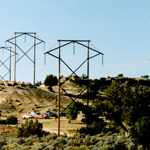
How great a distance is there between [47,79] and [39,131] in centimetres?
12362

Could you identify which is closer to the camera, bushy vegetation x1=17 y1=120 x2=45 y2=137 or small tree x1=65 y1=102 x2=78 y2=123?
bushy vegetation x1=17 y1=120 x2=45 y2=137

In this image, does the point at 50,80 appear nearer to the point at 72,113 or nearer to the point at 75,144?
the point at 72,113

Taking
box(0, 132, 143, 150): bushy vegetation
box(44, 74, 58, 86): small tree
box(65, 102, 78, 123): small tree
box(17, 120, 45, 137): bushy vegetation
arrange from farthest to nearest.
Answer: box(44, 74, 58, 86): small tree → box(65, 102, 78, 123): small tree → box(17, 120, 45, 137): bushy vegetation → box(0, 132, 143, 150): bushy vegetation

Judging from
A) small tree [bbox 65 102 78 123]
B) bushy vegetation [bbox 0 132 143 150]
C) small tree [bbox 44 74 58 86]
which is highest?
small tree [bbox 44 74 58 86]

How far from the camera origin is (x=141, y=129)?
92.8 feet

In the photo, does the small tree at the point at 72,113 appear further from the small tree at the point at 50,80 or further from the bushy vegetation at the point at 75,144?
the small tree at the point at 50,80

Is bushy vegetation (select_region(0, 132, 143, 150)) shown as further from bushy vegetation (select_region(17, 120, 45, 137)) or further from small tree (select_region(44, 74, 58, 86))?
small tree (select_region(44, 74, 58, 86))

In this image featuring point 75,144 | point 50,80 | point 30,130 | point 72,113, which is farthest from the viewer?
point 50,80

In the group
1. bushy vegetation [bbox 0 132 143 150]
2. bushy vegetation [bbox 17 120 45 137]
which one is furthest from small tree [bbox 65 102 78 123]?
bushy vegetation [bbox 0 132 143 150]

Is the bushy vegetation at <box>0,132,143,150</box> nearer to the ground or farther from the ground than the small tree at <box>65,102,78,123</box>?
nearer to the ground

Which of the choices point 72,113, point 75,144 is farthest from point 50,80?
point 75,144

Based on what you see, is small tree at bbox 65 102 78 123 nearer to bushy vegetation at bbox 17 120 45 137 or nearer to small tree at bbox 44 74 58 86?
bushy vegetation at bbox 17 120 45 137

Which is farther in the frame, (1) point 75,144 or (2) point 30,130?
(2) point 30,130

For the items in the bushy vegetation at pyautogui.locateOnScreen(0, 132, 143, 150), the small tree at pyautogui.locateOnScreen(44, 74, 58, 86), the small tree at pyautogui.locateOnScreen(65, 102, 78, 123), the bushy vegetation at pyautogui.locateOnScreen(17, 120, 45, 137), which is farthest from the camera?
the small tree at pyautogui.locateOnScreen(44, 74, 58, 86)
